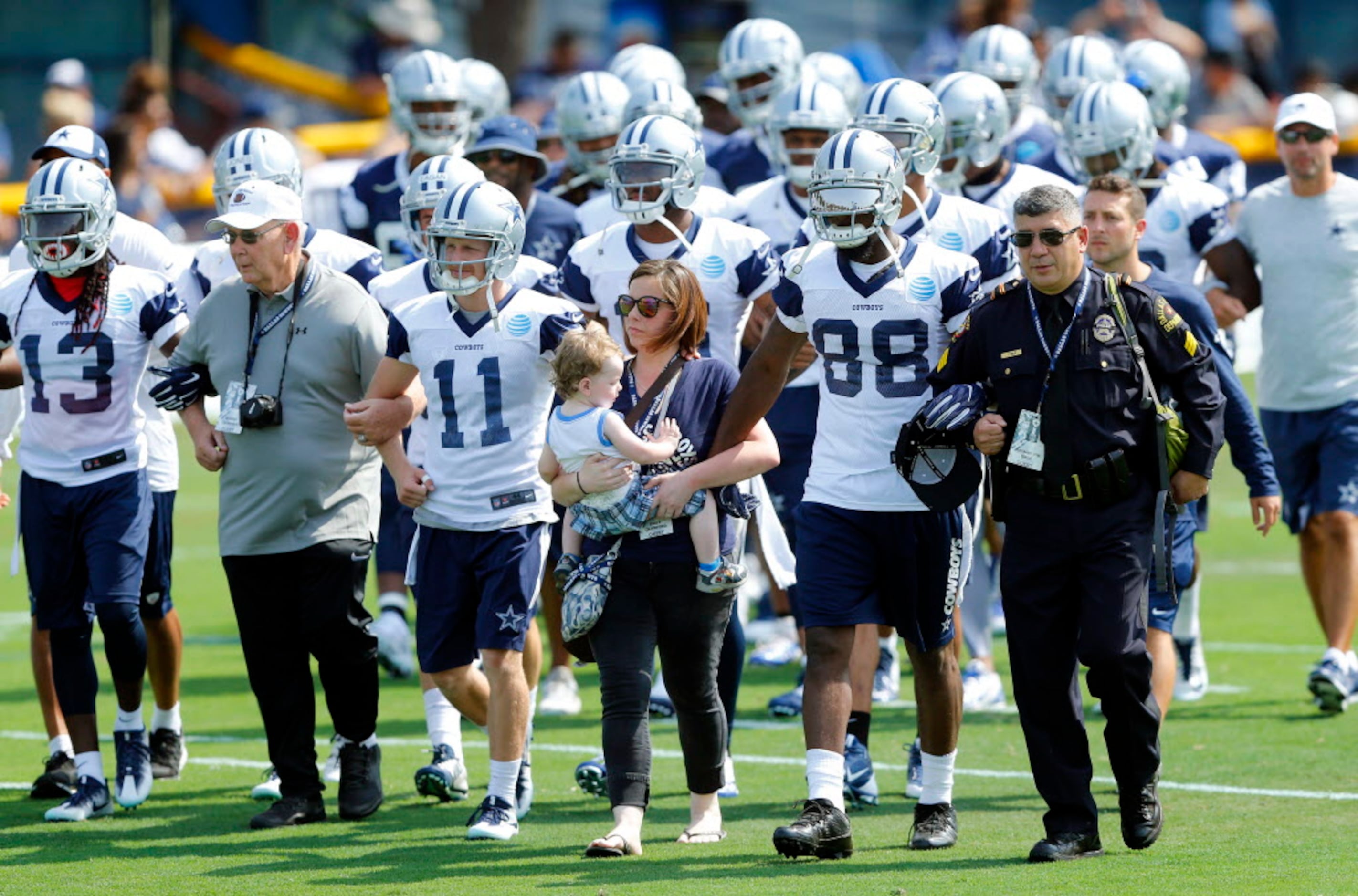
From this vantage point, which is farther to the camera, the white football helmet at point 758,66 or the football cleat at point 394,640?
the white football helmet at point 758,66

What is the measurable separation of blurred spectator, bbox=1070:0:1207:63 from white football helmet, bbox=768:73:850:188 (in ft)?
33.7

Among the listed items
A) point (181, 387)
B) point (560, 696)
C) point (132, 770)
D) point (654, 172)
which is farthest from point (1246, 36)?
point (132, 770)

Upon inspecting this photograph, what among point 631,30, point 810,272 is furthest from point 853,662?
point 631,30

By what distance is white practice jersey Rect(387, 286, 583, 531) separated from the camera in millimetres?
7781

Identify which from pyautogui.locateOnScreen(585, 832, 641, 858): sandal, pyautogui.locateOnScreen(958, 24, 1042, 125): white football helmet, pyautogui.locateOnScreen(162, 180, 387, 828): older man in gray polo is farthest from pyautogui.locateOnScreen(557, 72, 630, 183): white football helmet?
pyautogui.locateOnScreen(585, 832, 641, 858): sandal

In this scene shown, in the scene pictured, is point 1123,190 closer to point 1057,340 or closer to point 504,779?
point 1057,340

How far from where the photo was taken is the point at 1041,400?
23.2 ft

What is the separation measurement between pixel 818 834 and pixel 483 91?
5948 millimetres

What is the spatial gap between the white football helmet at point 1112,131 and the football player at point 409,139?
278 cm

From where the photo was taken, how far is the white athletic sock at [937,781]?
24.5 ft

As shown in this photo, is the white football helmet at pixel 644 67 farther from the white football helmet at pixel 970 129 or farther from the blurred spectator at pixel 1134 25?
the blurred spectator at pixel 1134 25

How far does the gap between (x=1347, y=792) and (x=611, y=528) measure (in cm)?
277

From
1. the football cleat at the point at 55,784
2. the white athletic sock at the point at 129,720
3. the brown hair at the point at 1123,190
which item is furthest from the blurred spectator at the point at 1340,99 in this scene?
the football cleat at the point at 55,784

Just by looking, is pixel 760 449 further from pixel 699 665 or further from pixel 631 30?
pixel 631 30
